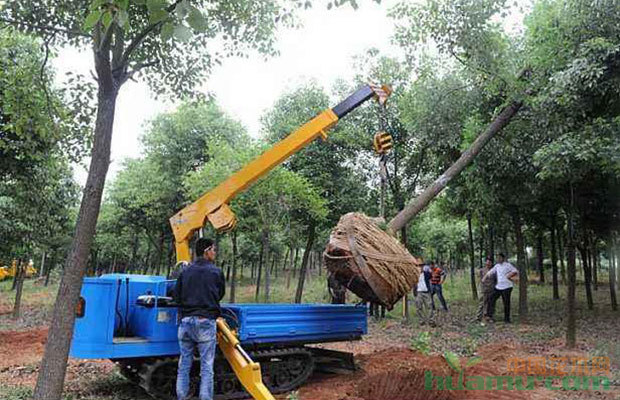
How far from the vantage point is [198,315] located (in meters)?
5.54

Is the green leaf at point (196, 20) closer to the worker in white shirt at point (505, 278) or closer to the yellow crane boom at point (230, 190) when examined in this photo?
the yellow crane boom at point (230, 190)

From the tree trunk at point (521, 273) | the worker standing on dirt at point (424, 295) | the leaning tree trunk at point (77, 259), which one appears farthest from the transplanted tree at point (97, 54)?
the tree trunk at point (521, 273)

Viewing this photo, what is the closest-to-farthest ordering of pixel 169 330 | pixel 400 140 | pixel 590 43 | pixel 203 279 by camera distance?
1. pixel 203 279
2. pixel 169 330
3. pixel 590 43
4. pixel 400 140

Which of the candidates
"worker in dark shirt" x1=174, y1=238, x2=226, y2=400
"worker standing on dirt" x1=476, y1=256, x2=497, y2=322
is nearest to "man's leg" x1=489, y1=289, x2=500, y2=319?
"worker standing on dirt" x1=476, y1=256, x2=497, y2=322

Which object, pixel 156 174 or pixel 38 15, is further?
pixel 156 174

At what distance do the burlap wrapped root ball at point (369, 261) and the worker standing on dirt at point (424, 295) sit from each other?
6.82m

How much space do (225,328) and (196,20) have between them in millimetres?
4078

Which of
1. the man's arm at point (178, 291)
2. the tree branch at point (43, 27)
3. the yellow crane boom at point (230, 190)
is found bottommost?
the man's arm at point (178, 291)

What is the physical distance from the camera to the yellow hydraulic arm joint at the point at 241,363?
5352mm

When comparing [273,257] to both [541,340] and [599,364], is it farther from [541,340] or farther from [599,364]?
[599,364]

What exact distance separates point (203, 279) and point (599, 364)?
6.53 meters

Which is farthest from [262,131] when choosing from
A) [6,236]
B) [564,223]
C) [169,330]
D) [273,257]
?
[273,257]

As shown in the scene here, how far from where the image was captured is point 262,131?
63.6 feet

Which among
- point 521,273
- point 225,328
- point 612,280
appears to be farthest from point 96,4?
point 612,280
